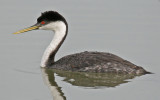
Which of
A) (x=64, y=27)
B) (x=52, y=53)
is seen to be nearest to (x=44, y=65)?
(x=52, y=53)

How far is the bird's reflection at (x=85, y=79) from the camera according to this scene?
37.3ft

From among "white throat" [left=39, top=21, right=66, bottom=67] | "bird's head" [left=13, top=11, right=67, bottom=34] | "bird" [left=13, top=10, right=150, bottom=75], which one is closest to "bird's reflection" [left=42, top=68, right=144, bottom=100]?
"bird" [left=13, top=10, right=150, bottom=75]

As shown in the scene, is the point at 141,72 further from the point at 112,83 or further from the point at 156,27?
→ the point at 156,27

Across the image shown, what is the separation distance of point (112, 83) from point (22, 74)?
256 cm

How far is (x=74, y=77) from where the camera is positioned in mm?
12141

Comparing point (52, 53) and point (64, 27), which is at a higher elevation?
point (64, 27)

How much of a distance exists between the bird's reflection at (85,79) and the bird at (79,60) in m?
0.13

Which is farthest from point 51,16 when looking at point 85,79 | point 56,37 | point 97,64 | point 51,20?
point 85,79

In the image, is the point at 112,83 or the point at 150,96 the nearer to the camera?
the point at 150,96

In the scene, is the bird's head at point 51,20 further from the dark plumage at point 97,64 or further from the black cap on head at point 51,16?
the dark plumage at point 97,64

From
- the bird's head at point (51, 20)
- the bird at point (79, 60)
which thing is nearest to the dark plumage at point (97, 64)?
the bird at point (79, 60)

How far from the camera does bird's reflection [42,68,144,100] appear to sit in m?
11.4

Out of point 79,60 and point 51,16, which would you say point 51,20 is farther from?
point 79,60

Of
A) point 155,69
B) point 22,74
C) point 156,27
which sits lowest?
point 22,74
